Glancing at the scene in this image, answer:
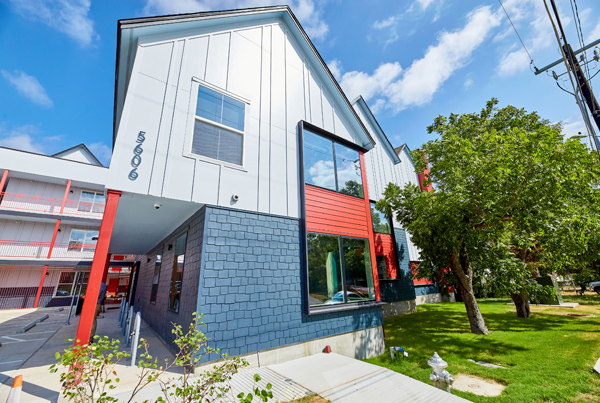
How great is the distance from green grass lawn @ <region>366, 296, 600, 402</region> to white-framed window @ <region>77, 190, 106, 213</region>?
23447 millimetres

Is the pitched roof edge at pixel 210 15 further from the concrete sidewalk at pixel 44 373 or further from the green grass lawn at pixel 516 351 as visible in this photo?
the green grass lawn at pixel 516 351

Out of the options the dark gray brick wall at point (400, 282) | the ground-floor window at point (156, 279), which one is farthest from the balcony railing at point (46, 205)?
the dark gray brick wall at point (400, 282)

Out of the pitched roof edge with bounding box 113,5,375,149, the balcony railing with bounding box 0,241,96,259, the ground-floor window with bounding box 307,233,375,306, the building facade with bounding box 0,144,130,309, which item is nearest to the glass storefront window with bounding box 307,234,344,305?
the ground-floor window with bounding box 307,233,375,306

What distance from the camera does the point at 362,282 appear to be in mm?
7441

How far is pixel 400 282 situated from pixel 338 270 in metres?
7.70

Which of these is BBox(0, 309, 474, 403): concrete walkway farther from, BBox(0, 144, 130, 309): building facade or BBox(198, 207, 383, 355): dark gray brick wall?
BBox(0, 144, 130, 309): building facade

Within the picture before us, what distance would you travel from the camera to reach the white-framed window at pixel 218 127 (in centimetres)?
564

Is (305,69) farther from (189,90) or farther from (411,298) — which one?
(411,298)

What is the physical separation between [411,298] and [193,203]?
504 inches

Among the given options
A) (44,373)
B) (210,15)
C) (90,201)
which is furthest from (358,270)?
(90,201)

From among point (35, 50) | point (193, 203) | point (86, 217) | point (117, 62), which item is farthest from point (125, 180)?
point (86, 217)

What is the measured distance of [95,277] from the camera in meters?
4.10

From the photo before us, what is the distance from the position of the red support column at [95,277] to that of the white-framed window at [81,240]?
1961 cm

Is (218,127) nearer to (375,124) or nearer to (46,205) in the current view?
(375,124)
